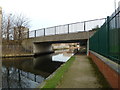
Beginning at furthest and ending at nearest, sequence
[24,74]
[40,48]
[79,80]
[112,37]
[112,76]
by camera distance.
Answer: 1. [40,48]
2. [24,74]
3. [79,80]
4. [112,37]
5. [112,76]

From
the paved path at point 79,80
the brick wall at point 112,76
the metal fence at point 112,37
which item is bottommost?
the paved path at point 79,80

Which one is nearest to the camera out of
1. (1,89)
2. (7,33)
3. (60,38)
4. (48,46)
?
(1,89)

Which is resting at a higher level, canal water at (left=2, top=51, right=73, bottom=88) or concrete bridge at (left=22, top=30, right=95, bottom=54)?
concrete bridge at (left=22, top=30, right=95, bottom=54)

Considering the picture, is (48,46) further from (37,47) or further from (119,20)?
(119,20)

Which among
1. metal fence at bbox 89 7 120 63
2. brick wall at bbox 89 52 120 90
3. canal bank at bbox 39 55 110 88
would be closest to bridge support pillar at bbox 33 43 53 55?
canal bank at bbox 39 55 110 88

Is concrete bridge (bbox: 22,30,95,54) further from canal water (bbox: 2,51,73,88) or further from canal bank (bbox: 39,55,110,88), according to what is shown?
canal bank (bbox: 39,55,110,88)

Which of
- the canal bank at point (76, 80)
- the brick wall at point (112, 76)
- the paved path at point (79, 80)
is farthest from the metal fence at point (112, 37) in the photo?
the paved path at point (79, 80)

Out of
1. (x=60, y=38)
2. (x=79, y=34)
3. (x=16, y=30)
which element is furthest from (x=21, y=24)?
(x=79, y=34)

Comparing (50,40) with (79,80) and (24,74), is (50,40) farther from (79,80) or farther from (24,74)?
(79,80)

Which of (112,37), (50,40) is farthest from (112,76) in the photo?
(50,40)

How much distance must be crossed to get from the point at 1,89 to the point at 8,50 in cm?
2406

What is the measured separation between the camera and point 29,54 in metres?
31.3

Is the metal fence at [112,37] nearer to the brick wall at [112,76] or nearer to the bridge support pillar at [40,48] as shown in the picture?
the brick wall at [112,76]

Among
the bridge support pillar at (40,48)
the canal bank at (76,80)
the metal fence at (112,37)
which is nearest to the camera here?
the metal fence at (112,37)
